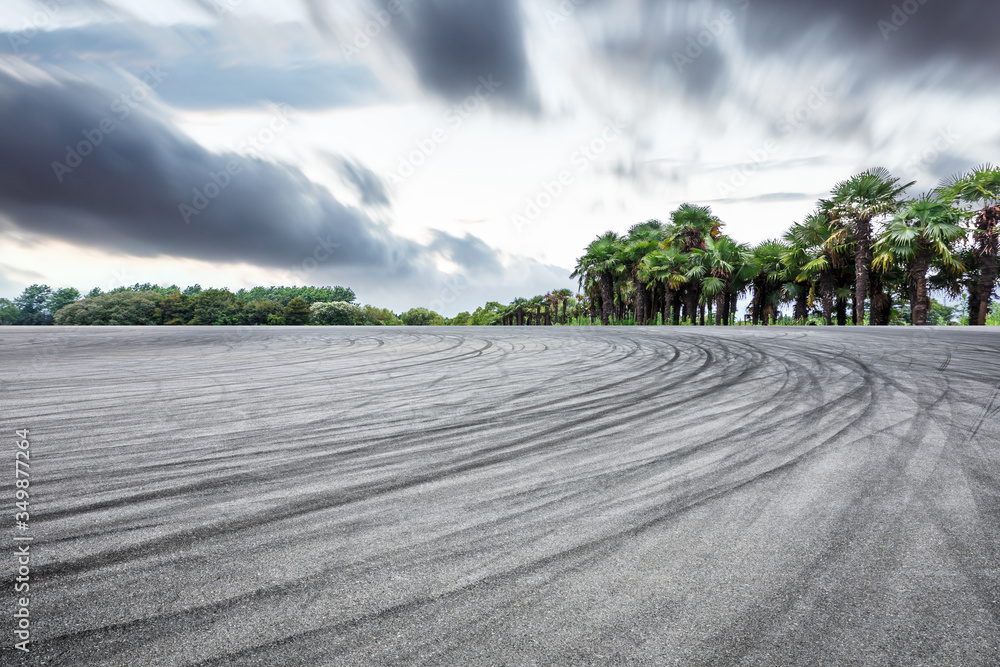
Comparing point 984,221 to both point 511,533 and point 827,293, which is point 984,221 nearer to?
point 827,293

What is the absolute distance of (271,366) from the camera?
5680 mm

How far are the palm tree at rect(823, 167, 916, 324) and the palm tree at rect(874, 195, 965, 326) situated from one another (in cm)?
110

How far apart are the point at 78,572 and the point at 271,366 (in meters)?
4.75

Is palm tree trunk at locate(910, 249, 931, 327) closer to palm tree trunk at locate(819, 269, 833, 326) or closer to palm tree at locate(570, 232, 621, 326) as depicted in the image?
palm tree trunk at locate(819, 269, 833, 326)

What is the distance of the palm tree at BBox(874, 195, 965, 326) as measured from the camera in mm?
18703

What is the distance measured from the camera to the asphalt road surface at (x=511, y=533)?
3.28 ft

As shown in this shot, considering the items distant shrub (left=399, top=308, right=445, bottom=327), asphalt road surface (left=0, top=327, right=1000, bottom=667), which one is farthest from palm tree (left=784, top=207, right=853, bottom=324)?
distant shrub (left=399, top=308, right=445, bottom=327)

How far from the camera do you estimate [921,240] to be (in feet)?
63.4

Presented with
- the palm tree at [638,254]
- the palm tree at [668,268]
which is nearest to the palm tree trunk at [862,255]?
the palm tree at [668,268]

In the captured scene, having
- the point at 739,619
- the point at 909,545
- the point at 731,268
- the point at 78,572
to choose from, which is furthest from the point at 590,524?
the point at 731,268

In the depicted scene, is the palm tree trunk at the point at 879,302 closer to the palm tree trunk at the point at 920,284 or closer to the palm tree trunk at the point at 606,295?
the palm tree trunk at the point at 920,284

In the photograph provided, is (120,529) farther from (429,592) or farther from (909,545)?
(909,545)

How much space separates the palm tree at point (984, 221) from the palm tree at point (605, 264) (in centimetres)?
1883

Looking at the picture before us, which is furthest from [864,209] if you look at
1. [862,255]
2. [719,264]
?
[719,264]
